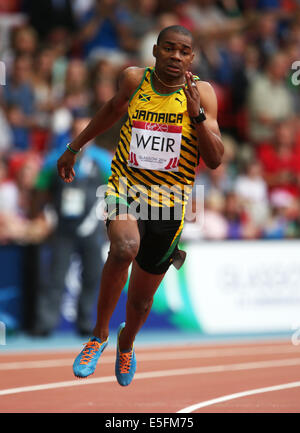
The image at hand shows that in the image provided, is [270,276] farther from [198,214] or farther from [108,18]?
[108,18]

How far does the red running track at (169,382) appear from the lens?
6.81m

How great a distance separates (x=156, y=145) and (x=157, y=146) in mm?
10

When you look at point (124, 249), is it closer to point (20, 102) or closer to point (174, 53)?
point (174, 53)

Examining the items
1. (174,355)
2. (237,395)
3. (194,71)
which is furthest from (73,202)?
(237,395)

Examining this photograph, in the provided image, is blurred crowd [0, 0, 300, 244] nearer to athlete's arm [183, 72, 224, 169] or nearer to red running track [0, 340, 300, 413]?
red running track [0, 340, 300, 413]

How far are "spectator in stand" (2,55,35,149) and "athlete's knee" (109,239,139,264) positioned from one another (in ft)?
24.1

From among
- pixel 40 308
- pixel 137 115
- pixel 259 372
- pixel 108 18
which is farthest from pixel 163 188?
pixel 108 18

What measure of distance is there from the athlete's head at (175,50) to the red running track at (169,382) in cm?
252

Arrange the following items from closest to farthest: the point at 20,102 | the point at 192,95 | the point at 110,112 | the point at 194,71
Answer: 1. the point at 192,95
2. the point at 110,112
3. the point at 20,102
4. the point at 194,71

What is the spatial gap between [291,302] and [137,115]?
21.9 feet

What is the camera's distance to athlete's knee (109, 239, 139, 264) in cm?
600

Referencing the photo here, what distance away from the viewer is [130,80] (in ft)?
21.1

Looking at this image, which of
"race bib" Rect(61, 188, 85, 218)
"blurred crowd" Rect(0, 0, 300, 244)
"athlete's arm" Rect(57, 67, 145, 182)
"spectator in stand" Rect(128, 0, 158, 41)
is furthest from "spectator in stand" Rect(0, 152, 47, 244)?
"athlete's arm" Rect(57, 67, 145, 182)

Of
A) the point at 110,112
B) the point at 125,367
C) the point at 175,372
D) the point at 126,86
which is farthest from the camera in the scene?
the point at 175,372
